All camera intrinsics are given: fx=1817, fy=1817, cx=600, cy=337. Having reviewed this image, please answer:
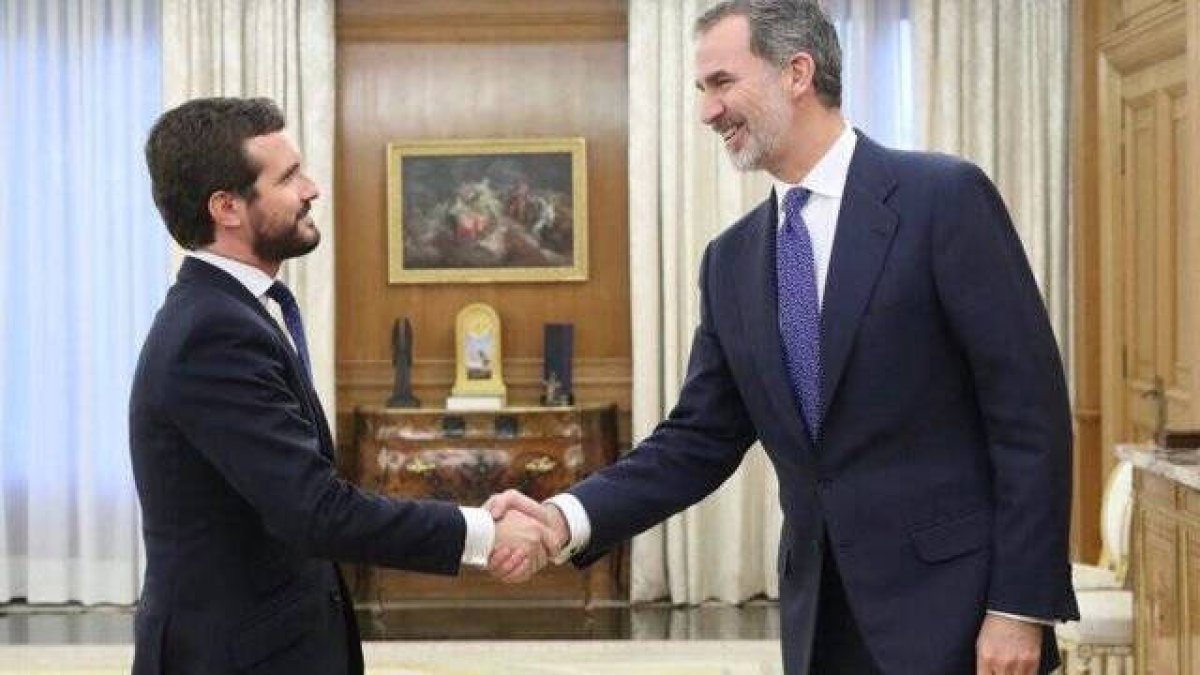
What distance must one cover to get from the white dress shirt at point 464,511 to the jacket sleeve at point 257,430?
0.14m

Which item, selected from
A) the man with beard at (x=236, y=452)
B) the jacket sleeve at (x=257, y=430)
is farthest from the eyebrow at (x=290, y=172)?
the jacket sleeve at (x=257, y=430)

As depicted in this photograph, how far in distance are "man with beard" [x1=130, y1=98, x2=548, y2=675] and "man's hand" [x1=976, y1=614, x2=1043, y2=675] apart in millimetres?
943

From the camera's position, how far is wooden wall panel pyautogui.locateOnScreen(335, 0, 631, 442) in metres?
8.79

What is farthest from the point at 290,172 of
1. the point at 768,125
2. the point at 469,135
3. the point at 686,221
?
the point at 469,135

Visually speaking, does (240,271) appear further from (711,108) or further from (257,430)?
(711,108)

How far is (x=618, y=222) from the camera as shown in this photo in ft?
28.9

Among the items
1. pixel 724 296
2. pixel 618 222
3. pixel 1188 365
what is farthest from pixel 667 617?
pixel 724 296

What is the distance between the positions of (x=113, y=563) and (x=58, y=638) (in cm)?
91

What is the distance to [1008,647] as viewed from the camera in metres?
2.62

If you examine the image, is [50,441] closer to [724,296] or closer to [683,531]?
[683,531]

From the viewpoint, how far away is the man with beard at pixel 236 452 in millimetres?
2816

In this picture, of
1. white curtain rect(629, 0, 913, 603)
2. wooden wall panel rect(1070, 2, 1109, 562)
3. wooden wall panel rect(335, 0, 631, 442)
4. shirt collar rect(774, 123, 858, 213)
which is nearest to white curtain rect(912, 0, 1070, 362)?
wooden wall panel rect(1070, 2, 1109, 562)

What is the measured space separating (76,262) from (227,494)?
6.22 metres

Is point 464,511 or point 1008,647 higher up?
point 464,511
